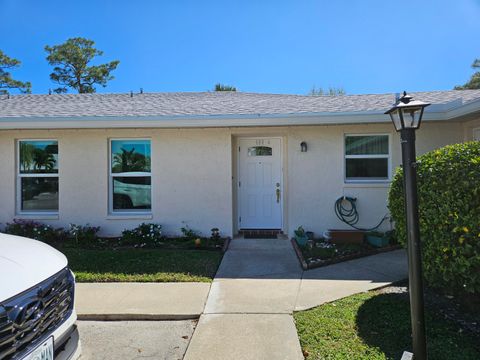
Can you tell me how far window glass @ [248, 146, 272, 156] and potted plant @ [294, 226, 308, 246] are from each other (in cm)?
206

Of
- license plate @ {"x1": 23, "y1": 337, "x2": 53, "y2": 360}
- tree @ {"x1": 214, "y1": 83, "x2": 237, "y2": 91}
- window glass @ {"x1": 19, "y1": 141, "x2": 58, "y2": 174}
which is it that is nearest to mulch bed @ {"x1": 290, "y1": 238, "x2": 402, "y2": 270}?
license plate @ {"x1": 23, "y1": 337, "x2": 53, "y2": 360}

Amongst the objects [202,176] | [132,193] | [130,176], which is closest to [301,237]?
[202,176]

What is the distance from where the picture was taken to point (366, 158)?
771 centimetres

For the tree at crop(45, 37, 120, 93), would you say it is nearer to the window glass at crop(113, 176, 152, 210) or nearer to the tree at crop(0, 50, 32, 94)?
the tree at crop(0, 50, 32, 94)

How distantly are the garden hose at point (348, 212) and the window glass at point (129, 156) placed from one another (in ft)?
15.3

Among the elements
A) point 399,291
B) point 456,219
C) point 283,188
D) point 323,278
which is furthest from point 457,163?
point 283,188

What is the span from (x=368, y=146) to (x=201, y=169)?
403 centimetres

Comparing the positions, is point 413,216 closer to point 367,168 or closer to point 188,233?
point 367,168

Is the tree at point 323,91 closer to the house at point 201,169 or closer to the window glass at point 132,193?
the house at point 201,169

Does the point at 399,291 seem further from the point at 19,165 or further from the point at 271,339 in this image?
the point at 19,165

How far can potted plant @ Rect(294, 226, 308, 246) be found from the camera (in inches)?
274

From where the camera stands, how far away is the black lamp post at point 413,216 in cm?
266

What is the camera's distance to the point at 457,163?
3609mm

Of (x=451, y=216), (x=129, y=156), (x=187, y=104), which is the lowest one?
(x=451, y=216)
